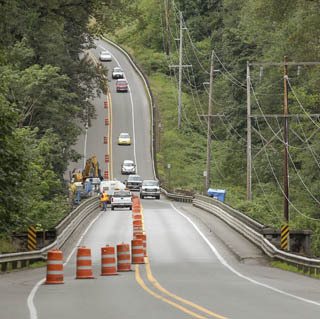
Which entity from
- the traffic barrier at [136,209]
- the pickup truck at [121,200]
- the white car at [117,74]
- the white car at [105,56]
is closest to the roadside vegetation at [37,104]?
the pickup truck at [121,200]

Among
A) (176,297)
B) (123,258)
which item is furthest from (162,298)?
(123,258)

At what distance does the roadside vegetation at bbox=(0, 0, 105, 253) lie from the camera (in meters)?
28.2

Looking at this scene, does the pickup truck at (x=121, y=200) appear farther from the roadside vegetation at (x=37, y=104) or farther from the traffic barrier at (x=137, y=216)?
the traffic barrier at (x=137, y=216)

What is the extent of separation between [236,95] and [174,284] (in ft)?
258

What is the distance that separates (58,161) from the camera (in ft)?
207

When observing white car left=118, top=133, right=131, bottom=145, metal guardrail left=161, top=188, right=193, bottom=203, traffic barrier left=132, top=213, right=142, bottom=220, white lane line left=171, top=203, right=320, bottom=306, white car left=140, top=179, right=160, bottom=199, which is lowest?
white lane line left=171, top=203, right=320, bottom=306

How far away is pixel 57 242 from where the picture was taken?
40031mm

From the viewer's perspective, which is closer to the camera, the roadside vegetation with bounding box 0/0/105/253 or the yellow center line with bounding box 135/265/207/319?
the yellow center line with bounding box 135/265/207/319

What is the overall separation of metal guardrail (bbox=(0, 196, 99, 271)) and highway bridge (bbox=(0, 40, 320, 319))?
564mm

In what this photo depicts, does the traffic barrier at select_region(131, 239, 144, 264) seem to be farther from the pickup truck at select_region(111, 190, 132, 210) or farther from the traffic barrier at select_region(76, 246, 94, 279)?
the pickup truck at select_region(111, 190, 132, 210)

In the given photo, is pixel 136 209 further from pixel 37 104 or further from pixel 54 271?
pixel 54 271

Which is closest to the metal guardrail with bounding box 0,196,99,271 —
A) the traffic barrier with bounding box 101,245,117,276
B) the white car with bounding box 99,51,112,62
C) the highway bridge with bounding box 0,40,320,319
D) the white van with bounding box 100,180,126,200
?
the highway bridge with bounding box 0,40,320,319

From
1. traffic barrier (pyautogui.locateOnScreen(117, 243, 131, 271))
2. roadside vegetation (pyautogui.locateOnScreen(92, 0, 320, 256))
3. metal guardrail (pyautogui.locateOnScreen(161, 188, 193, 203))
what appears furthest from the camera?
metal guardrail (pyautogui.locateOnScreen(161, 188, 193, 203))

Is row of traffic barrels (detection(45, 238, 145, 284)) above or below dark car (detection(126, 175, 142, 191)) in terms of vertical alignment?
below
